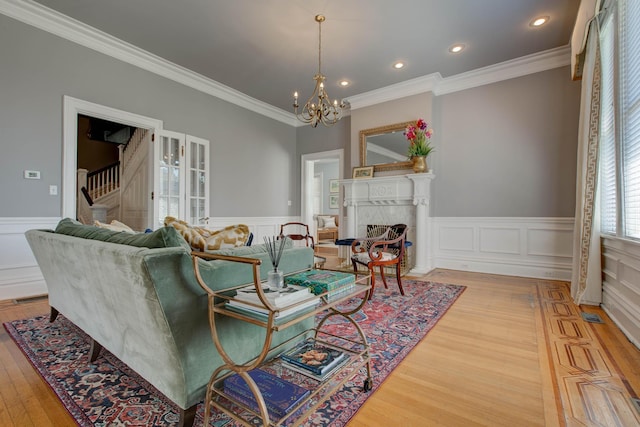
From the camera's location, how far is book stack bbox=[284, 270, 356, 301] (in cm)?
129

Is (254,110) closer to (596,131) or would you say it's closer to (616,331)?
(596,131)

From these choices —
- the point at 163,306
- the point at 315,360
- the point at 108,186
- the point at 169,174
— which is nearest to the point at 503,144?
the point at 315,360

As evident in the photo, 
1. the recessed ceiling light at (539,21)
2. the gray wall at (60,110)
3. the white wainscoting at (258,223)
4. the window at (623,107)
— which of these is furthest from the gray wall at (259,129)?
the window at (623,107)

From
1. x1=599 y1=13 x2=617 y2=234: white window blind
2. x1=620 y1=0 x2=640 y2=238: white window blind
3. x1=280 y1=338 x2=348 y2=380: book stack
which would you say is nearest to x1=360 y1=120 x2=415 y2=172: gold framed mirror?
x1=599 y1=13 x2=617 y2=234: white window blind

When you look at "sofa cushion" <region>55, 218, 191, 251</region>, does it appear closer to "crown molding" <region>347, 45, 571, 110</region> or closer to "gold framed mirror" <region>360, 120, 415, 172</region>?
"gold framed mirror" <region>360, 120, 415, 172</region>

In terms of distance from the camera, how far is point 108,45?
11.8 ft

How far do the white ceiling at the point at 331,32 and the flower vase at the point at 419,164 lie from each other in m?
1.31

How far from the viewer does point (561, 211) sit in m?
3.90

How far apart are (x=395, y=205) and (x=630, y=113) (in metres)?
2.90

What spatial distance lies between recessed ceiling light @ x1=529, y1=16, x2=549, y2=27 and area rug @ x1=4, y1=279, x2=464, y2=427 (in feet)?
10.8

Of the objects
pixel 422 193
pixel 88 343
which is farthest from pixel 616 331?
pixel 88 343

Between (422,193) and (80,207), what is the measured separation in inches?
280

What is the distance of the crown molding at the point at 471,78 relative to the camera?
3.90 meters

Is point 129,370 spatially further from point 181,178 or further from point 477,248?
point 477,248
